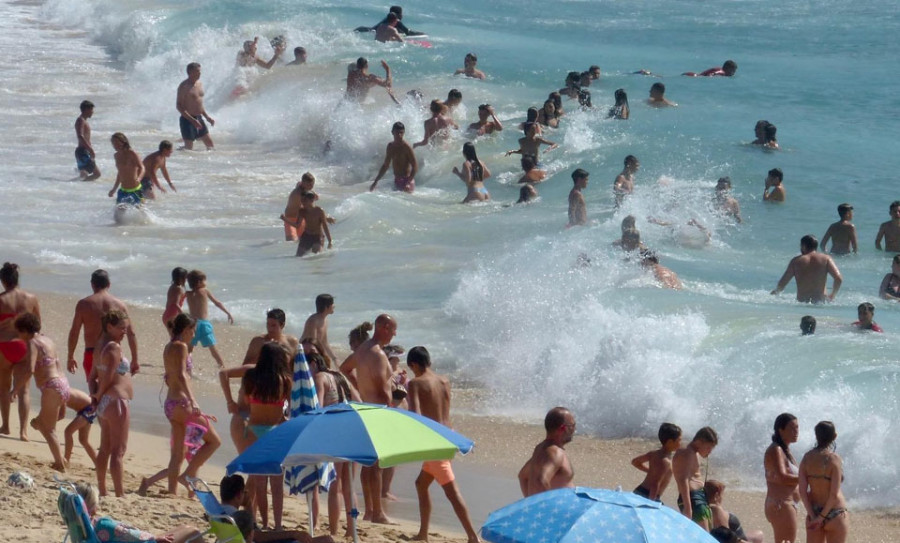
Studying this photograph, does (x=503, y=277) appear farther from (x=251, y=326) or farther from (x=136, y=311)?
(x=136, y=311)

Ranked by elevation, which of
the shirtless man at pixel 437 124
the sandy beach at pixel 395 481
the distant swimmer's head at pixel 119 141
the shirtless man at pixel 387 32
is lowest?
the sandy beach at pixel 395 481

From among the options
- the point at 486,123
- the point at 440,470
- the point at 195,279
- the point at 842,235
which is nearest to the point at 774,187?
the point at 842,235

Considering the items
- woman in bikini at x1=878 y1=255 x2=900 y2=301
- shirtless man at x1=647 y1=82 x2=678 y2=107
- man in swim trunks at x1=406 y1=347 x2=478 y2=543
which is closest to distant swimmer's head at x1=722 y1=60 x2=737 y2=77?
shirtless man at x1=647 y1=82 x2=678 y2=107

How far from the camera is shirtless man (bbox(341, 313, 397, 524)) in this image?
25.1 ft

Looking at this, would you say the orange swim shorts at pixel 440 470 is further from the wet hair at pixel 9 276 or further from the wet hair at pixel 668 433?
the wet hair at pixel 9 276

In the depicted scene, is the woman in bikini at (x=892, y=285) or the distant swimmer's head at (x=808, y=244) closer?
the distant swimmer's head at (x=808, y=244)

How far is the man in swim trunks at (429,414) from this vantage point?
7.25 m

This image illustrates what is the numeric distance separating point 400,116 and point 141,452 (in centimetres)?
1346

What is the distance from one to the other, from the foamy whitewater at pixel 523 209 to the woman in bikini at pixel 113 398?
394cm

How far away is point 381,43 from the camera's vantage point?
2814cm

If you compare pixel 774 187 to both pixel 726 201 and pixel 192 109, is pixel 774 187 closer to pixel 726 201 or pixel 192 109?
pixel 726 201

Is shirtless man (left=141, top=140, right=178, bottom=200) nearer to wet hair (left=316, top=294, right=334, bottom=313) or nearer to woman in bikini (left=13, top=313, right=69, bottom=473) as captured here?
wet hair (left=316, top=294, right=334, bottom=313)

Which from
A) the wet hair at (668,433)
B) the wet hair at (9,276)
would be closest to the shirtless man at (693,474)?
the wet hair at (668,433)

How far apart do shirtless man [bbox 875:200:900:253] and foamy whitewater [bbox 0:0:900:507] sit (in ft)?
2.60
